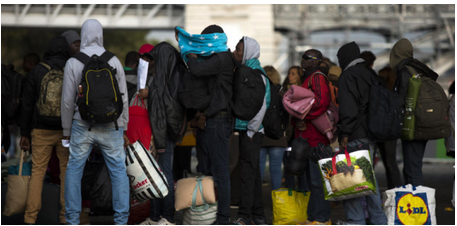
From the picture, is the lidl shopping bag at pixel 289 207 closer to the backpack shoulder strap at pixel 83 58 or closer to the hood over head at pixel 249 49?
the hood over head at pixel 249 49

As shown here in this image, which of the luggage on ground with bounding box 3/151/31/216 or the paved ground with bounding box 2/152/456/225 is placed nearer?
the luggage on ground with bounding box 3/151/31/216

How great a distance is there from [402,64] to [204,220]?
2.49 m

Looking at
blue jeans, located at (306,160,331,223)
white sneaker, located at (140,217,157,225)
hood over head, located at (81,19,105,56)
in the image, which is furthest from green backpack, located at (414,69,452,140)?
hood over head, located at (81,19,105,56)

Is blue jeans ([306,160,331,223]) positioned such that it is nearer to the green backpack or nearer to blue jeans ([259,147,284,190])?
the green backpack

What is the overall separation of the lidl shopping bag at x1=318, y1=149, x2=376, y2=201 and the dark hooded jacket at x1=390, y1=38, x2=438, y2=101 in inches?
33.9

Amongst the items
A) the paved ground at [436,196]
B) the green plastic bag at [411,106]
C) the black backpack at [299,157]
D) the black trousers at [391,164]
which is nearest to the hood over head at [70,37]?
the paved ground at [436,196]

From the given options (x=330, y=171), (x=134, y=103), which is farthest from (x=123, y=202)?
(x=330, y=171)

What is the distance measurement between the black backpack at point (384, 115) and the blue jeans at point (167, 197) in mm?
1871

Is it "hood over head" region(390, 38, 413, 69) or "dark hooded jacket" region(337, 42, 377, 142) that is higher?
"hood over head" region(390, 38, 413, 69)

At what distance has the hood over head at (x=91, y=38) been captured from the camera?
16.0ft

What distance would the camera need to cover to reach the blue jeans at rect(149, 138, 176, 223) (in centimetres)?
530

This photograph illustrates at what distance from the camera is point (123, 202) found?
16.1 feet

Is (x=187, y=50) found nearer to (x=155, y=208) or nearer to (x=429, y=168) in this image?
(x=155, y=208)

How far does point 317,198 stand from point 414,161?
1.07m
